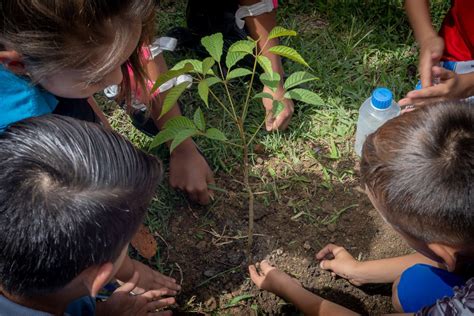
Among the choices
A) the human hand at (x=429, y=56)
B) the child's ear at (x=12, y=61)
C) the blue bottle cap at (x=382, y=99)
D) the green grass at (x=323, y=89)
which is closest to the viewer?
the child's ear at (x=12, y=61)

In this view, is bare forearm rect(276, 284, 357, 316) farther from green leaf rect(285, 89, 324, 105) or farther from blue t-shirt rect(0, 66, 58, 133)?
blue t-shirt rect(0, 66, 58, 133)

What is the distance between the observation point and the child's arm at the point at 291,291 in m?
1.51

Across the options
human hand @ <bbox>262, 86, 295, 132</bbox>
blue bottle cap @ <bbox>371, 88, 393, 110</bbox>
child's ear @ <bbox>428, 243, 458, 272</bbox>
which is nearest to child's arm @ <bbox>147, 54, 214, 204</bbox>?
human hand @ <bbox>262, 86, 295, 132</bbox>

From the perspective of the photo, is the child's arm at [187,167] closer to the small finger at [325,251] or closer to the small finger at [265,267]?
the small finger at [265,267]

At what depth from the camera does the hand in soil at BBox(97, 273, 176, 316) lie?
4.63 ft

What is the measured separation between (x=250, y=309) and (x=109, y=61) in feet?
3.20

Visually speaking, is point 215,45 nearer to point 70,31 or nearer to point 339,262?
point 70,31

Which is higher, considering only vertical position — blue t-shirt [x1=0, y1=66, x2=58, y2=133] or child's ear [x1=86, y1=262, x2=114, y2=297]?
blue t-shirt [x1=0, y1=66, x2=58, y2=133]

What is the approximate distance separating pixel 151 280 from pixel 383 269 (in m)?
0.79

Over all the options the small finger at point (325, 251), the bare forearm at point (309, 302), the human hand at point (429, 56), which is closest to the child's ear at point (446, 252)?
the bare forearm at point (309, 302)

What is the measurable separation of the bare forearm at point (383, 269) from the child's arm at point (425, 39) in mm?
662

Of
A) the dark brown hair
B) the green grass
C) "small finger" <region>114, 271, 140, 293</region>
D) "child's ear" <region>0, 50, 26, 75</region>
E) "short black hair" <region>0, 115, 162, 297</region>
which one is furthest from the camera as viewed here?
the green grass

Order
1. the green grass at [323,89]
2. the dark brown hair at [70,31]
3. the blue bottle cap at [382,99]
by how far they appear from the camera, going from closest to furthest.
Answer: the dark brown hair at [70,31] < the blue bottle cap at [382,99] < the green grass at [323,89]

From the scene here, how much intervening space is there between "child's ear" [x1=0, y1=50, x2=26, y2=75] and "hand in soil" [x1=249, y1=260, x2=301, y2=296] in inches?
38.5
